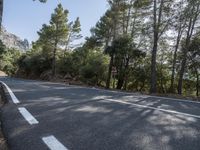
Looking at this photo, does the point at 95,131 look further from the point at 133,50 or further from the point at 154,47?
the point at 133,50

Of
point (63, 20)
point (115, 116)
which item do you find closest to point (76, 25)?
point (63, 20)

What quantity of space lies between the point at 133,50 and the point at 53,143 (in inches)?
813

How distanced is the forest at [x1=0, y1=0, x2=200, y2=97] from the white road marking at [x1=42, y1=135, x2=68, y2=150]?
12.8 m

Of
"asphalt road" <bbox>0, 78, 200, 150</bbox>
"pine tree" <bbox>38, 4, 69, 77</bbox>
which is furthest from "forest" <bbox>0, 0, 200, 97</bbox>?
"asphalt road" <bbox>0, 78, 200, 150</bbox>

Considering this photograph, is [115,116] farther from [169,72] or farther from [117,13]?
[169,72]

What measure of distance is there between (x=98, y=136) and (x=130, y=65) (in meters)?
23.4

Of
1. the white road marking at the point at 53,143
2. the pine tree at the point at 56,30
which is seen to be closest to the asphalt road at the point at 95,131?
the white road marking at the point at 53,143

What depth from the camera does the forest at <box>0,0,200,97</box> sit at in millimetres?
16422

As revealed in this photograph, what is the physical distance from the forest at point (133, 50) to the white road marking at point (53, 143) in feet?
42.0

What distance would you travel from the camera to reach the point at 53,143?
3.01 m

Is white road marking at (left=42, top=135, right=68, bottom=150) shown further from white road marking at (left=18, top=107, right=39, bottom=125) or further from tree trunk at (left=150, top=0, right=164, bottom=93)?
tree trunk at (left=150, top=0, right=164, bottom=93)

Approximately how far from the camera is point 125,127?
388 cm

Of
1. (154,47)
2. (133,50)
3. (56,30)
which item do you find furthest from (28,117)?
(56,30)

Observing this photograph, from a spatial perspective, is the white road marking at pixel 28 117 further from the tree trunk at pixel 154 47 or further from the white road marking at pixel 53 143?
the tree trunk at pixel 154 47
